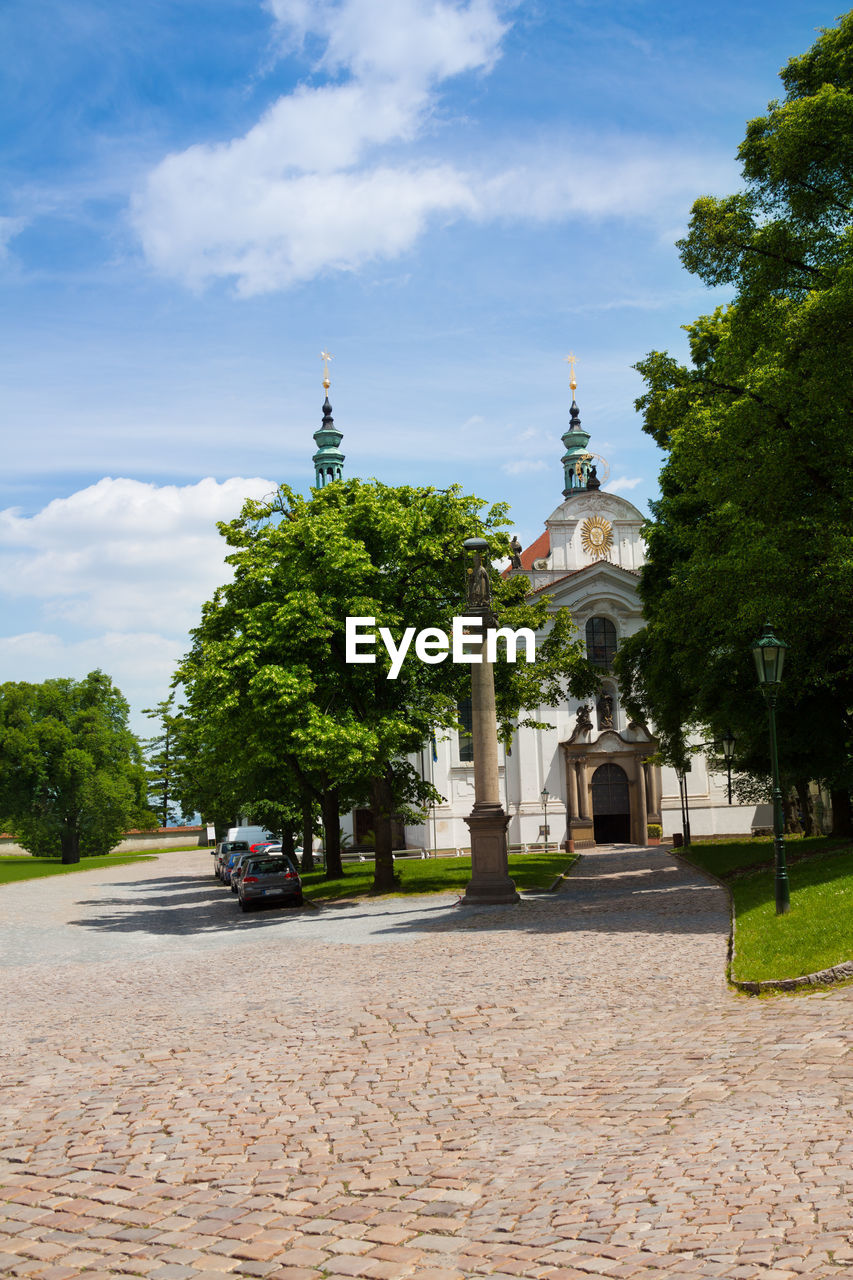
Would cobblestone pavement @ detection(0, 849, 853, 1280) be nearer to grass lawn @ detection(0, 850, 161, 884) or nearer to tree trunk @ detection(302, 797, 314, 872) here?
tree trunk @ detection(302, 797, 314, 872)

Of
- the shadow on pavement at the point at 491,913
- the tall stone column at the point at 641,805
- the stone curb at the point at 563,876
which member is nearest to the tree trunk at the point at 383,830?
the shadow on pavement at the point at 491,913

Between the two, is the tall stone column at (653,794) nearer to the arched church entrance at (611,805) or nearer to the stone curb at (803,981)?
the arched church entrance at (611,805)

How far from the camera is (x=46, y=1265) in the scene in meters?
5.17

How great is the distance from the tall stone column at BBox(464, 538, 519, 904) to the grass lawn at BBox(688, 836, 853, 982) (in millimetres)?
4762

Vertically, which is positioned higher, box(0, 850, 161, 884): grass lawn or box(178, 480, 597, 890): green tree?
box(178, 480, 597, 890): green tree

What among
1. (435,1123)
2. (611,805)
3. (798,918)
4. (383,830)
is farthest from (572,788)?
(435,1123)

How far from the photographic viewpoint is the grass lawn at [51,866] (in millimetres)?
54588

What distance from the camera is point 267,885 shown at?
92.1 feet

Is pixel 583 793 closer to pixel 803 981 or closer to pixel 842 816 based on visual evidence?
pixel 842 816

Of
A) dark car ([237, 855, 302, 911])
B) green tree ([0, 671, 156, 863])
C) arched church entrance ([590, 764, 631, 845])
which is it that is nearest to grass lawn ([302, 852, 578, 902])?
dark car ([237, 855, 302, 911])

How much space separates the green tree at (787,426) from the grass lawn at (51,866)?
37857mm

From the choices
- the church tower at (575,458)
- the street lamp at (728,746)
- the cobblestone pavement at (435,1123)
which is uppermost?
the church tower at (575,458)

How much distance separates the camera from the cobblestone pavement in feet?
16.6

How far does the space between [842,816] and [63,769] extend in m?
54.4
